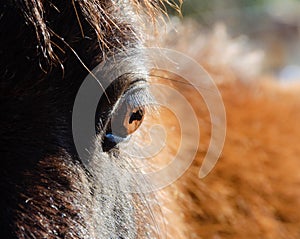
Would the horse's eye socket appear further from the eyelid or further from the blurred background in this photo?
the blurred background

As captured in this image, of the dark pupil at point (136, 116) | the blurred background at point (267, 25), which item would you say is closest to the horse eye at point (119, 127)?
the dark pupil at point (136, 116)

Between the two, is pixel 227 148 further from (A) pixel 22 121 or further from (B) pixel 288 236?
(A) pixel 22 121

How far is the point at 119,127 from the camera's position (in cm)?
189

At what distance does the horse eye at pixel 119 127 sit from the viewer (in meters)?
1.87

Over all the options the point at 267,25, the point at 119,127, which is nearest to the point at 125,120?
the point at 119,127

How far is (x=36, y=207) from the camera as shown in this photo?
5.20ft

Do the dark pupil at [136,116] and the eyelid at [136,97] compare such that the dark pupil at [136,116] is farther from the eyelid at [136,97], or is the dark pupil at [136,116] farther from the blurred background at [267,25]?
the blurred background at [267,25]

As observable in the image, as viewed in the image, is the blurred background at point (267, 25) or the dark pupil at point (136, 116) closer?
the dark pupil at point (136, 116)

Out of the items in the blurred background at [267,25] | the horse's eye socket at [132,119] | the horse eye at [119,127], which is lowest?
the horse eye at [119,127]

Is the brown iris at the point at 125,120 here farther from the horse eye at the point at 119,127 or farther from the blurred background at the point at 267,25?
the blurred background at the point at 267,25

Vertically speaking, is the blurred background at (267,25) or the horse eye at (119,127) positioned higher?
the blurred background at (267,25)

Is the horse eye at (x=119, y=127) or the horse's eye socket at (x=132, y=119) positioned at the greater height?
the horse's eye socket at (x=132, y=119)

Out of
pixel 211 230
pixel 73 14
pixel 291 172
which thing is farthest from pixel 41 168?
pixel 291 172

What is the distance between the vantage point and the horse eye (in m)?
1.87
